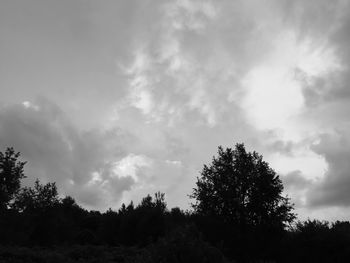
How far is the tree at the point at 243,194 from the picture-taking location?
4631 cm

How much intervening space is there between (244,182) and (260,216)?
4598 millimetres

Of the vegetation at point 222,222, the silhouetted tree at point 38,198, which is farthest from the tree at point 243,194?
the silhouetted tree at point 38,198

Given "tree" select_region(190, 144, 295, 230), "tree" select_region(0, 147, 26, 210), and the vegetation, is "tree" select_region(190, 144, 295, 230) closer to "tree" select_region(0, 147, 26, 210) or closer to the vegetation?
the vegetation

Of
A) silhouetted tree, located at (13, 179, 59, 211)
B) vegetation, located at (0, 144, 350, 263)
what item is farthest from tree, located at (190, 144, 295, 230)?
silhouetted tree, located at (13, 179, 59, 211)

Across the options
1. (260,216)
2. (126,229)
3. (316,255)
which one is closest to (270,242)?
(260,216)

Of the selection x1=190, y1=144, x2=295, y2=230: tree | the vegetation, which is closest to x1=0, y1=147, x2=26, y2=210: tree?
the vegetation

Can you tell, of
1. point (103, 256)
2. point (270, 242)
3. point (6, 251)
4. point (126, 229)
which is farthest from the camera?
point (126, 229)

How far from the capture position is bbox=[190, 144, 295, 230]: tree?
4631 cm

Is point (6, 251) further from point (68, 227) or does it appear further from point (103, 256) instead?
point (68, 227)

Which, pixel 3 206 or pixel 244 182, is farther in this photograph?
pixel 244 182

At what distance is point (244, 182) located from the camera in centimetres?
4788

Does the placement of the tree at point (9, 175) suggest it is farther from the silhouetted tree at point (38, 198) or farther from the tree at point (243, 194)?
the tree at point (243, 194)

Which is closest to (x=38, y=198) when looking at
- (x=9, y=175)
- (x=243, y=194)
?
(x=9, y=175)

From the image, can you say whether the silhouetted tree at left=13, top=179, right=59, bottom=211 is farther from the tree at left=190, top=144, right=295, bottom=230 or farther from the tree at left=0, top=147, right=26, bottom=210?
the tree at left=190, top=144, right=295, bottom=230
